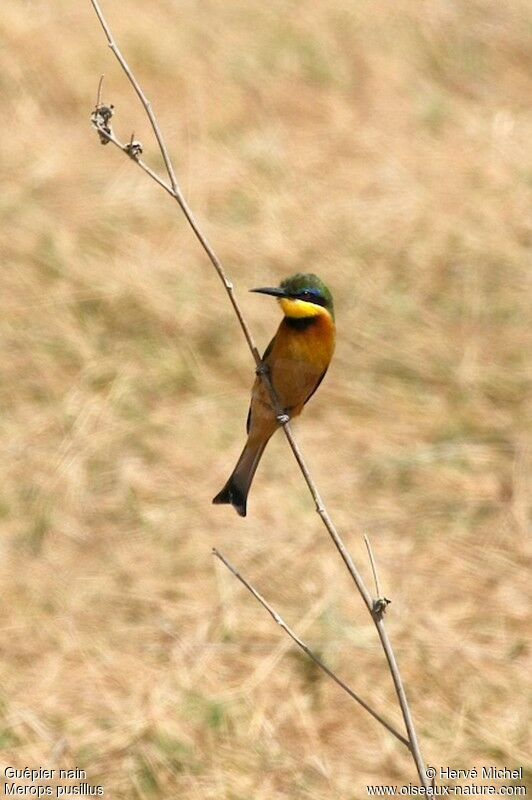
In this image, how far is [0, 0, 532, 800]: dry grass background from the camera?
4.54 meters

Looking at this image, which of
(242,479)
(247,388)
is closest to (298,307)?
(242,479)

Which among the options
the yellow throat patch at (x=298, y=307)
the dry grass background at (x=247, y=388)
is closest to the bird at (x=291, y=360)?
the yellow throat patch at (x=298, y=307)

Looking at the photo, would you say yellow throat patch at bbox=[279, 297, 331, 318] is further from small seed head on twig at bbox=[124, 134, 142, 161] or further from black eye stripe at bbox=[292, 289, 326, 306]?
small seed head on twig at bbox=[124, 134, 142, 161]

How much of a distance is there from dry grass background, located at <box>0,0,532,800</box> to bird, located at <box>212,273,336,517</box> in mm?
1207

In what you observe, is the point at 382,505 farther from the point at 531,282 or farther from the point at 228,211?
the point at 228,211

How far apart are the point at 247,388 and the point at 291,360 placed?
9.20 ft

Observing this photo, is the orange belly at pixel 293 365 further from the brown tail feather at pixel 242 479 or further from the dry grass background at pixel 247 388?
the dry grass background at pixel 247 388

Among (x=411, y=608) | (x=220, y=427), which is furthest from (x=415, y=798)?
(x=220, y=427)

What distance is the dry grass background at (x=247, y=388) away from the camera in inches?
179

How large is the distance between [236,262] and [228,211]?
1.78 ft

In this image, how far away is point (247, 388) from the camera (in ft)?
20.7

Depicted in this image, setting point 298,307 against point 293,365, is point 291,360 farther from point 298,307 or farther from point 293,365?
point 298,307

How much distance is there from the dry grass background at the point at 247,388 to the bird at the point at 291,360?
1207 mm

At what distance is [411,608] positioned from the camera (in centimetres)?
504
